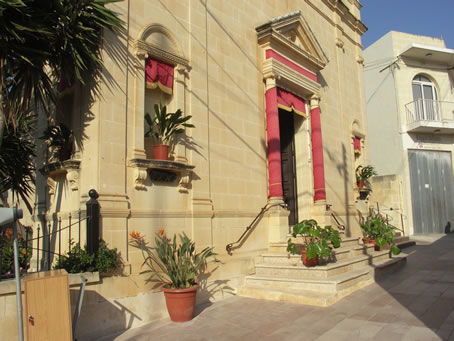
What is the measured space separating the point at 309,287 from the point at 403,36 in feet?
59.4

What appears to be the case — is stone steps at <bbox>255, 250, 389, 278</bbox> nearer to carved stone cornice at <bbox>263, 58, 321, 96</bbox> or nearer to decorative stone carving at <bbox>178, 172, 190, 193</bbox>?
decorative stone carving at <bbox>178, 172, 190, 193</bbox>

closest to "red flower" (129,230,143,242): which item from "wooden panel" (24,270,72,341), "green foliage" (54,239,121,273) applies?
"green foliage" (54,239,121,273)

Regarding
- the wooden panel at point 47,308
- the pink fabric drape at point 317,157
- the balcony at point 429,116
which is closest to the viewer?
the wooden panel at point 47,308

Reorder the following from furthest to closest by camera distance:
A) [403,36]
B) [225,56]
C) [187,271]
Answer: [403,36] < [225,56] < [187,271]

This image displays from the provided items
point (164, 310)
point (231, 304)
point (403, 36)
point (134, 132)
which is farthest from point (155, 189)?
point (403, 36)

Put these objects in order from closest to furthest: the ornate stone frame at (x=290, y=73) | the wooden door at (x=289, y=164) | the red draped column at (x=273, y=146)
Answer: the red draped column at (x=273, y=146)
the ornate stone frame at (x=290, y=73)
the wooden door at (x=289, y=164)

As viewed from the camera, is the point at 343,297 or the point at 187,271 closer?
the point at 187,271

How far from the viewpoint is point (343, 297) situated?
7.20 metres

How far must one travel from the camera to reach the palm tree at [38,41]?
5031mm

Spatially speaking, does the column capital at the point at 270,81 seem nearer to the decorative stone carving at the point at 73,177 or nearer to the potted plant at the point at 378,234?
the potted plant at the point at 378,234

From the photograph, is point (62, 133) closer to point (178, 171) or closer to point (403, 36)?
point (178, 171)

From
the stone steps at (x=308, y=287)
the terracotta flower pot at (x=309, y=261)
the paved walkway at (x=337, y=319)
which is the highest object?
the terracotta flower pot at (x=309, y=261)

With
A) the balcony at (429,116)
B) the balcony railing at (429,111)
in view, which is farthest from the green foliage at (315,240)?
the balcony railing at (429,111)

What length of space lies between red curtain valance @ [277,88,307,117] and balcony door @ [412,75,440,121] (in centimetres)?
1051
